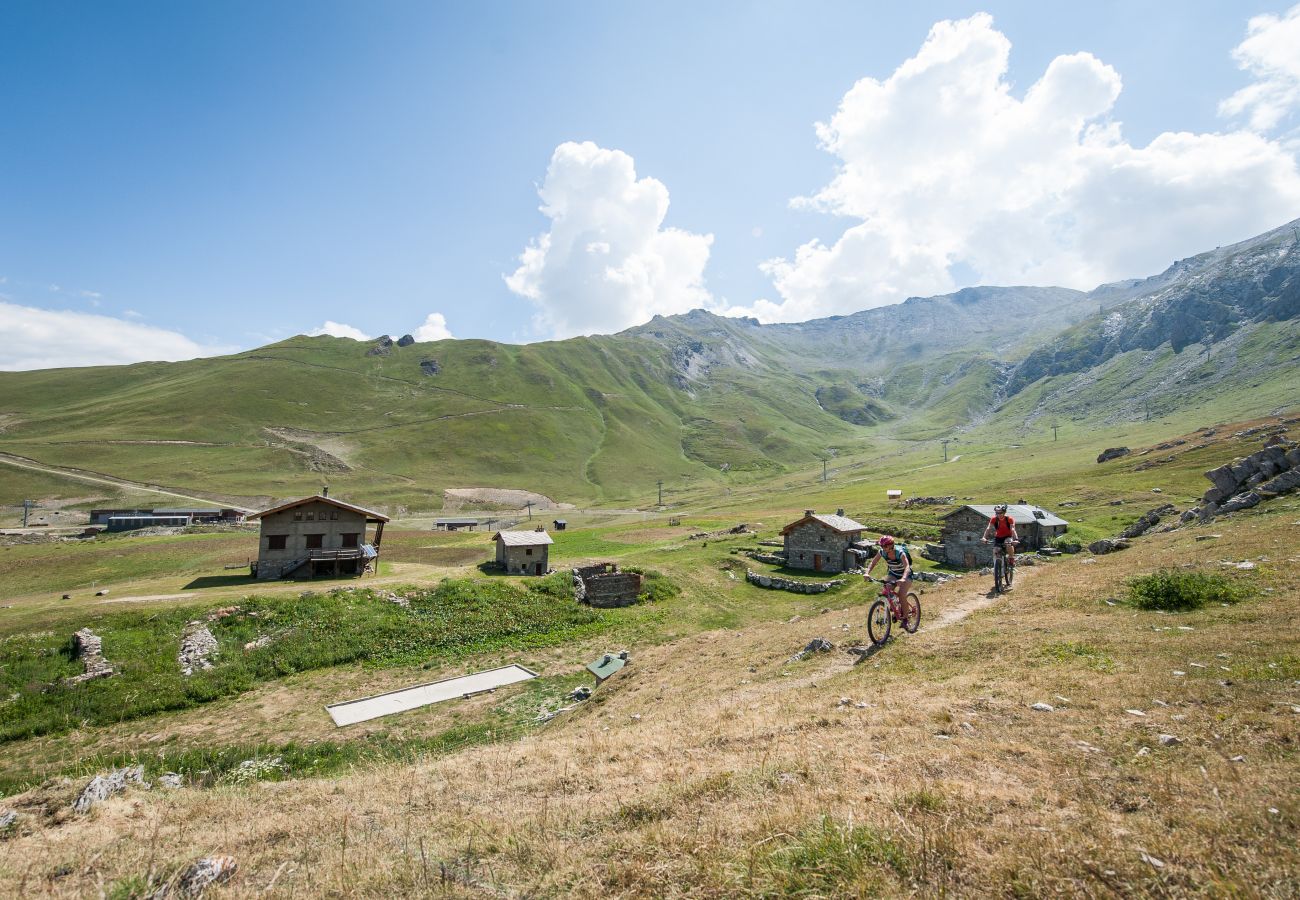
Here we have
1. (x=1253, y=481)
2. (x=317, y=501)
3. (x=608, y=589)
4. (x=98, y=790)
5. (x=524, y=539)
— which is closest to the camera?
(x=98, y=790)

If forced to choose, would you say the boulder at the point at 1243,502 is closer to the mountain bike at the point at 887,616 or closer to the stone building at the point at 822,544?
the mountain bike at the point at 887,616

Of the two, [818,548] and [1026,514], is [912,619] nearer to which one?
[818,548]

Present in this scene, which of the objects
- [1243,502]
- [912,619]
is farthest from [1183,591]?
[1243,502]

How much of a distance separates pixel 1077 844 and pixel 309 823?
11.9m

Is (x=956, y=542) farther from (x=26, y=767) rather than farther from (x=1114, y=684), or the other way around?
(x=26, y=767)

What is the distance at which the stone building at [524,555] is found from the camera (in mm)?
57094

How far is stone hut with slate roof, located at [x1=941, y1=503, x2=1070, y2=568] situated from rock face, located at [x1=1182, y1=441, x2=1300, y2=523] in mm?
22917

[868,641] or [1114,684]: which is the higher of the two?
[1114,684]

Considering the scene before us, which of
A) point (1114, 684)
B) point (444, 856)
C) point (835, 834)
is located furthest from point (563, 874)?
point (1114, 684)

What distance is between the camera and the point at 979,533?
65188 millimetres

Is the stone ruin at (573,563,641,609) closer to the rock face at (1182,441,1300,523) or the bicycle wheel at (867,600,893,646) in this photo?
the bicycle wheel at (867,600,893,646)

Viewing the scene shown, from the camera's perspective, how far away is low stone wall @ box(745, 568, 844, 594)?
54.5 m

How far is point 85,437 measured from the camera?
16175 cm

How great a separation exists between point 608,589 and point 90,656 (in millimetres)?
33494
